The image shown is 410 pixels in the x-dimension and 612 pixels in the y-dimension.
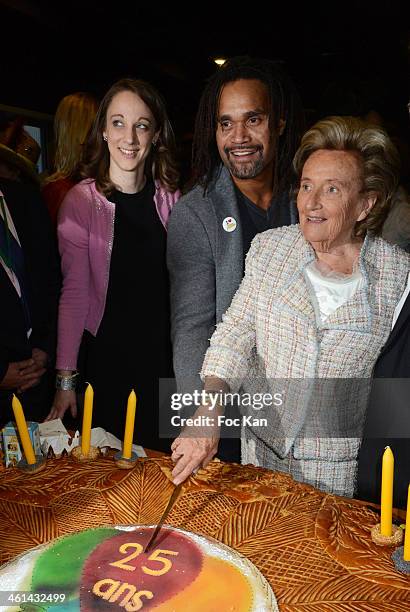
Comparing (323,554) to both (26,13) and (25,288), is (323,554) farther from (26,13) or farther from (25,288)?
(26,13)

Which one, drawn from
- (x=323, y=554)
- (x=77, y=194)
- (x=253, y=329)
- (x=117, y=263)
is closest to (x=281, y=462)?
(x=253, y=329)

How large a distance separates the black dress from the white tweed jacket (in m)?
0.50

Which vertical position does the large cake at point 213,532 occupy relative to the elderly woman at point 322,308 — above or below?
below

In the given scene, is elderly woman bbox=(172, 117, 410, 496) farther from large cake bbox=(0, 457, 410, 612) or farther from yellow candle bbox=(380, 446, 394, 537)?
yellow candle bbox=(380, 446, 394, 537)

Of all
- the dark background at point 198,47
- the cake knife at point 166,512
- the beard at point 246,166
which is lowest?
the cake knife at point 166,512

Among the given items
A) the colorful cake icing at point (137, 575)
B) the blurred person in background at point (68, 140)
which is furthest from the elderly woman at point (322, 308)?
the blurred person in background at point (68, 140)

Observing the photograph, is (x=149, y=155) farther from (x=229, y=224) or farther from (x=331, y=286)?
(x=331, y=286)

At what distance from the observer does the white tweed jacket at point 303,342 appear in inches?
66.9

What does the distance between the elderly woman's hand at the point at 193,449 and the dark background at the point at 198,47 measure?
1.13 metres

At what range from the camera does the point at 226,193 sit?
1993 millimetres

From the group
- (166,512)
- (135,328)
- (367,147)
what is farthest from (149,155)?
(166,512)

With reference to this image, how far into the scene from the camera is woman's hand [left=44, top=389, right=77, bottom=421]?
7.16ft

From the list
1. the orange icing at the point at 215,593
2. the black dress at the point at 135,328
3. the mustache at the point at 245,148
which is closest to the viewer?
the orange icing at the point at 215,593

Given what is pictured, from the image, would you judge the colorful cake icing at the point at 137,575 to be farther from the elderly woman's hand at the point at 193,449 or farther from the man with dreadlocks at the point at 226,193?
the man with dreadlocks at the point at 226,193
